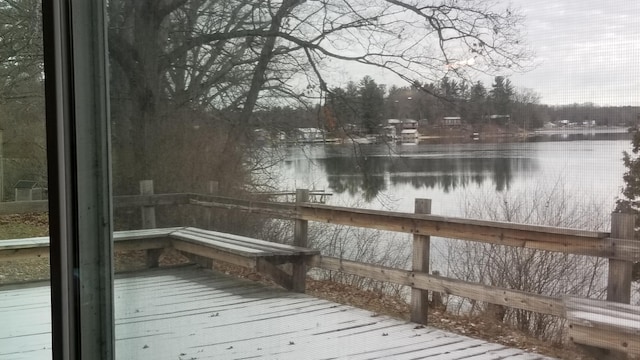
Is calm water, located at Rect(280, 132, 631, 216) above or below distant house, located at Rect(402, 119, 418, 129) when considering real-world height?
below

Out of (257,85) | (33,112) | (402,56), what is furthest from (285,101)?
(33,112)

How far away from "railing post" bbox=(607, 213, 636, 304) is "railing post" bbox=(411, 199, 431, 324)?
17cm

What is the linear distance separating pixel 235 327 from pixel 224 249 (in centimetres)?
11

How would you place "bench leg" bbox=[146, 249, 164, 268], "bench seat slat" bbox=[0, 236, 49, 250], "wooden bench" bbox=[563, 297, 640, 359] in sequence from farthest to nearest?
1. "bench seat slat" bbox=[0, 236, 49, 250]
2. "bench leg" bbox=[146, 249, 164, 268]
3. "wooden bench" bbox=[563, 297, 640, 359]

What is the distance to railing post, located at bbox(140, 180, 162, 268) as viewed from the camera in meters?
0.86

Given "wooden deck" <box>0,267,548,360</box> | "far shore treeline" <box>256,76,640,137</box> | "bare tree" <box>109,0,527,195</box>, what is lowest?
"wooden deck" <box>0,267,548,360</box>

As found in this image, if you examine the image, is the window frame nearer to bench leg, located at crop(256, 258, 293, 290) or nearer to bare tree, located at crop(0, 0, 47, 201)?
bare tree, located at crop(0, 0, 47, 201)

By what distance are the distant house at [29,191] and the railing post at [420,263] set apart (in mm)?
751

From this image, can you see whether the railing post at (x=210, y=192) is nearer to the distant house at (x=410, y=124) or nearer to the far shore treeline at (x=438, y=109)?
the far shore treeline at (x=438, y=109)

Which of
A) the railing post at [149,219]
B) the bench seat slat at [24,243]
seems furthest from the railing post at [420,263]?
the bench seat slat at [24,243]

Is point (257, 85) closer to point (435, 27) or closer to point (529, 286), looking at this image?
point (435, 27)

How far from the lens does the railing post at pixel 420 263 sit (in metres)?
0.56

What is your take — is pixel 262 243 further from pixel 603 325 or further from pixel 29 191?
pixel 29 191

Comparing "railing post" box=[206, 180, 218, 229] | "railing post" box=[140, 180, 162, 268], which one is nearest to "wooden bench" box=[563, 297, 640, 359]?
"railing post" box=[206, 180, 218, 229]
